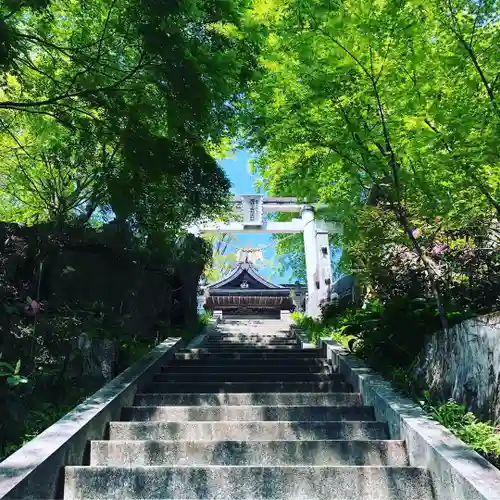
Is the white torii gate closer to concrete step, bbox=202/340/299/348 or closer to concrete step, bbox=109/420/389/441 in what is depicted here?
concrete step, bbox=202/340/299/348

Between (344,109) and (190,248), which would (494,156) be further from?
(190,248)

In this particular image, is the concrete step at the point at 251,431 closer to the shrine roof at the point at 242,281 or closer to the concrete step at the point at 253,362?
the concrete step at the point at 253,362

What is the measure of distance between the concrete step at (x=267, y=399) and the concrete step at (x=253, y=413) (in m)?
0.42

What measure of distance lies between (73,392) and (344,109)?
4.80 metres

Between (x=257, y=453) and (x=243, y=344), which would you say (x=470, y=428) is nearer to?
(x=257, y=453)

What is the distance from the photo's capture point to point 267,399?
19.4ft

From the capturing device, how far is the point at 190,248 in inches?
489

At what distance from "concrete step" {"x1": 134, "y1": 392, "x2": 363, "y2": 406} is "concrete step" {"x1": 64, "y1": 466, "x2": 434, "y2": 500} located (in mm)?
1981

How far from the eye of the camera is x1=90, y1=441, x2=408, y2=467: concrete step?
4316mm

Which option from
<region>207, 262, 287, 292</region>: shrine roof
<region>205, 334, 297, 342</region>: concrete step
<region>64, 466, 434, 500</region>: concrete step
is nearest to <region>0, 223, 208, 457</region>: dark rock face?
<region>64, 466, 434, 500</region>: concrete step

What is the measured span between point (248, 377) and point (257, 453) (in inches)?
105

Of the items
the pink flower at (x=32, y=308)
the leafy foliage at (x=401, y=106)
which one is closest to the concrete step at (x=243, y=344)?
the leafy foliage at (x=401, y=106)

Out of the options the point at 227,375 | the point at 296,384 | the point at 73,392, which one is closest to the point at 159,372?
the point at 227,375

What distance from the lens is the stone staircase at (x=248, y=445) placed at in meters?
3.79
